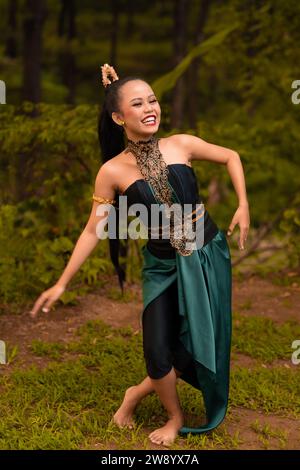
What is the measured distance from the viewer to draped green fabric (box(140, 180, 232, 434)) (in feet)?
11.4

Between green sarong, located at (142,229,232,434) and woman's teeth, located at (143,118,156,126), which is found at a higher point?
woman's teeth, located at (143,118,156,126)

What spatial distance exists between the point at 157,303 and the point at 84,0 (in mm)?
19189

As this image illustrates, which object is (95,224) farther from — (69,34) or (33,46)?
(69,34)

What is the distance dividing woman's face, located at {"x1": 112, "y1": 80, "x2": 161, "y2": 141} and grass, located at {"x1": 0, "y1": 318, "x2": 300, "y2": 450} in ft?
5.09

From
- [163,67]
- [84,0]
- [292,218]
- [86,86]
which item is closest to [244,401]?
[292,218]

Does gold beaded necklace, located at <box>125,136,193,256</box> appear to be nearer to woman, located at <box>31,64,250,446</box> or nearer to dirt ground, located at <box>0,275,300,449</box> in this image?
woman, located at <box>31,64,250,446</box>

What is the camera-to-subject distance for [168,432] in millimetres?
3572

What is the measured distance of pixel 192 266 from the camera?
3.48m

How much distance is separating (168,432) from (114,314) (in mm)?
2159

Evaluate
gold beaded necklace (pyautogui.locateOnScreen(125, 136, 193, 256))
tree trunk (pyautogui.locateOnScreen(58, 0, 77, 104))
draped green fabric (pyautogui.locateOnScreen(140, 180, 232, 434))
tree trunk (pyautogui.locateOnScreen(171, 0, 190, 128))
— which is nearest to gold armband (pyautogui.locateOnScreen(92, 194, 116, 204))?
gold beaded necklace (pyautogui.locateOnScreen(125, 136, 193, 256))

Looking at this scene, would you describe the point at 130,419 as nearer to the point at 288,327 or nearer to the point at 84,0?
the point at 288,327

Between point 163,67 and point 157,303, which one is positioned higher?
point 163,67

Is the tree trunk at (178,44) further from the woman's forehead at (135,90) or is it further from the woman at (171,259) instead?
the woman's forehead at (135,90)
